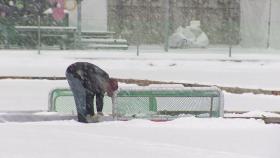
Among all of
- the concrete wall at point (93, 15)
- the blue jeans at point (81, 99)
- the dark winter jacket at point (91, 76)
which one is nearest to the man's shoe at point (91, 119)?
the blue jeans at point (81, 99)

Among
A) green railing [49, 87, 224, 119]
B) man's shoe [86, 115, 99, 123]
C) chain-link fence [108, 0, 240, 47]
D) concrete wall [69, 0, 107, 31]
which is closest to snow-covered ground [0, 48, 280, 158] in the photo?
man's shoe [86, 115, 99, 123]

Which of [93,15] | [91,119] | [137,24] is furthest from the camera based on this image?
[137,24]

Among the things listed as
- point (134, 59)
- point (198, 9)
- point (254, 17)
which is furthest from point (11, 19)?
point (254, 17)

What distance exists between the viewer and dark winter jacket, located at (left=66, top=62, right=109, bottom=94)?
28.3ft

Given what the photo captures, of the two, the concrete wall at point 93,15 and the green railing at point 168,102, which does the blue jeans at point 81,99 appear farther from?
the concrete wall at point 93,15

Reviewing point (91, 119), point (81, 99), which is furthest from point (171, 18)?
point (91, 119)

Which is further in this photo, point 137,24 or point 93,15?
point 137,24

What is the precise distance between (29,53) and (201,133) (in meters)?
14.4

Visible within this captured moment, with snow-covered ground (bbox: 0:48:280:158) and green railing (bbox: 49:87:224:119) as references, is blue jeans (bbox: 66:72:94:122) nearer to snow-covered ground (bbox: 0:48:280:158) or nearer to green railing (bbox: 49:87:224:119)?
snow-covered ground (bbox: 0:48:280:158)

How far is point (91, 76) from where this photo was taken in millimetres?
8695

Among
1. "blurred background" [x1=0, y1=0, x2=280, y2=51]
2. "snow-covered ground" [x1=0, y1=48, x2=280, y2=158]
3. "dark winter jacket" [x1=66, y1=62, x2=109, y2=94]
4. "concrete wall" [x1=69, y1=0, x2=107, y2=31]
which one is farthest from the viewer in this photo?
"concrete wall" [x1=69, y1=0, x2=107, y2=31]

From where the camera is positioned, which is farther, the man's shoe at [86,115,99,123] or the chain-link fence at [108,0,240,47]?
the chain-link fence at [108,0,240,47]

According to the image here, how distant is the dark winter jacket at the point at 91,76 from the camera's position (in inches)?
340

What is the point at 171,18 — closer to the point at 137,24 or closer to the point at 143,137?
A: the point at 137,24
